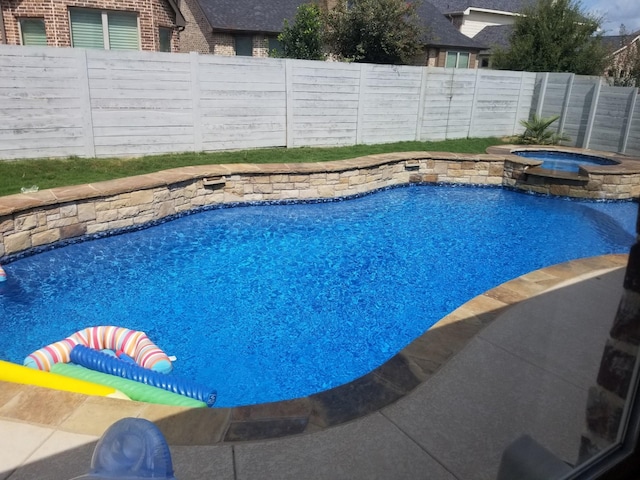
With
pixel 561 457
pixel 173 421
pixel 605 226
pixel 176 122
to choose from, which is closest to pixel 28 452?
pixel 173 421

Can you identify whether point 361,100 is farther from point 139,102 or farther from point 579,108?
point 579,108

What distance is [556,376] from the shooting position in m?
3.24

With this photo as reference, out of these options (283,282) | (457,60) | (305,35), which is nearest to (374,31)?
(305,35)

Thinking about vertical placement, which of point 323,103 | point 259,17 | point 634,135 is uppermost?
point 259,17

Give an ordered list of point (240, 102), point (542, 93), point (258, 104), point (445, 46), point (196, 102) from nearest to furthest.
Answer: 1. point (196, 102)
2. point (240, 102)
3. point (258, 104)
4. point (542, 93)
5. point (445, 46)

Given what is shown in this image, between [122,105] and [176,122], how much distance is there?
117cm

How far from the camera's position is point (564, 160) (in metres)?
13.5

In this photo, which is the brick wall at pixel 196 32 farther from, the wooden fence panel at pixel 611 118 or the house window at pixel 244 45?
the wooden fence panel at pixel 611 118

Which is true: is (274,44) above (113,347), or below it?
above

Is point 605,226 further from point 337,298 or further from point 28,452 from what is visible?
point 28,452

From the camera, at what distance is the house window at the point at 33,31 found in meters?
13.8

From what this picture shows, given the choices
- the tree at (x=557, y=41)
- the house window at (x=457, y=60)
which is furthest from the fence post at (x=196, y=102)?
the house window at (x=457, y=60)

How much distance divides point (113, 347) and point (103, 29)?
1285 centimetres

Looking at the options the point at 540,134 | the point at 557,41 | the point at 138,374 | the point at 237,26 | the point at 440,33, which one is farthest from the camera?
the point at 440,33
